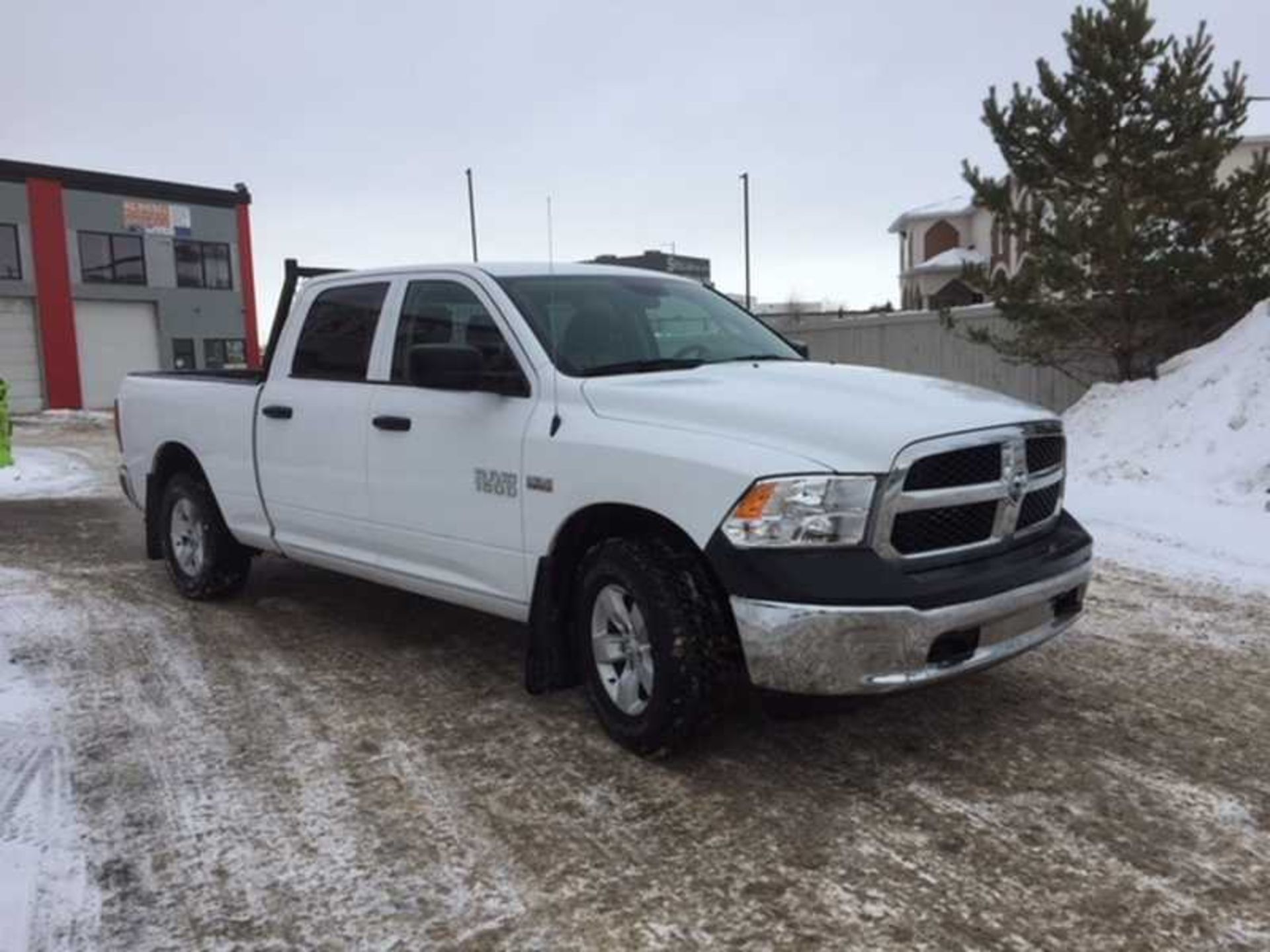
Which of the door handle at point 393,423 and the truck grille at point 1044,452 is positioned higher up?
the door handle at point 393,423

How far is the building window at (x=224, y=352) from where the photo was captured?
127 ft

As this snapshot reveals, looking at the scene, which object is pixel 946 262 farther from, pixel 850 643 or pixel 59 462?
pixel 850 643

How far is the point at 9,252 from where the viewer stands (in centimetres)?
3344

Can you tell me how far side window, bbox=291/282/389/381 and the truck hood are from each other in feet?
5.13

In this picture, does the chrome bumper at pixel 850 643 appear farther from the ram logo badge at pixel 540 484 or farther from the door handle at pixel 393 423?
the door handle at pixel 393 423

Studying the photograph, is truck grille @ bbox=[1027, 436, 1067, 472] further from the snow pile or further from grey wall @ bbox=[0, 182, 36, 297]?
grey wall @ bbox=[0, 182, 36, 297]

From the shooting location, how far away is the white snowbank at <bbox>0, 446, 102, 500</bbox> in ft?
39.9

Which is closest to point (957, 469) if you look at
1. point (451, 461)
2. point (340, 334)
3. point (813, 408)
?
point (813, 408)

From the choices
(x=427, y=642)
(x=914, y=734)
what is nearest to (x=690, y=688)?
(x=914, y=734)

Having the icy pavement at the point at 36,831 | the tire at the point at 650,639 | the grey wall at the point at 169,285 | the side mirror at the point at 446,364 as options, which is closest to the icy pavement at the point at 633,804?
the icy pavement at the point at 36,831

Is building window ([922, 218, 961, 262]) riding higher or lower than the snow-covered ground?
higher

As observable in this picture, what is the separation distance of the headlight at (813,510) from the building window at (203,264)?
1519 inches

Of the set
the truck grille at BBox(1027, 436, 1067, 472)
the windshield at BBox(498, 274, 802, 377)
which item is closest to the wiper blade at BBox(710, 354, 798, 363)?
the windshield at BBox(498, 274, 802, 377)

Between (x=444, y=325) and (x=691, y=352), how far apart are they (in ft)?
3.74
